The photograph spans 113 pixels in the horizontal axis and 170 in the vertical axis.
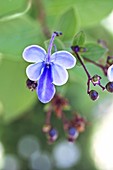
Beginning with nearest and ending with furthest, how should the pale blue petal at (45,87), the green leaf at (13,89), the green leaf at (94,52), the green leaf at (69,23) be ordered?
the pale blue petal at (45,87)
the green leaf at (94,52)
the green leaf at (69,23)
the green leaf at (13,89)

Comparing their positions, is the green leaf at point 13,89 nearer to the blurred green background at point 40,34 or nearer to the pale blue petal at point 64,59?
the blurred green background at point 40,34

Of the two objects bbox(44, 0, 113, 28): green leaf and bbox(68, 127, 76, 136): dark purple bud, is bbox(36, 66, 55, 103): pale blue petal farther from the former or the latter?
bbox(44, 0, 113, 28): green leaf

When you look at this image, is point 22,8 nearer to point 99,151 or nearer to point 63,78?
point 63,78

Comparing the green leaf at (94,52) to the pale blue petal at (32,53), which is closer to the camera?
the pale blue petal at (32,53)

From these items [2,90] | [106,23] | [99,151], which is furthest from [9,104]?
[99,151]

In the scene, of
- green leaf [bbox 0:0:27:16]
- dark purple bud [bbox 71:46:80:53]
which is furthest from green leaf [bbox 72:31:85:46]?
green leaf [bbox 0:0:27:16]

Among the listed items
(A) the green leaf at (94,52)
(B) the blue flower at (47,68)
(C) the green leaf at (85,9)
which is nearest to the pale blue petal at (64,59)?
(B) the blue flower at (47,68)

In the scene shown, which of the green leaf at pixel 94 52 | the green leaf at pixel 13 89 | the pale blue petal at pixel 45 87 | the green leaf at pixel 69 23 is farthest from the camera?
the green leaf at pixel 13 89
